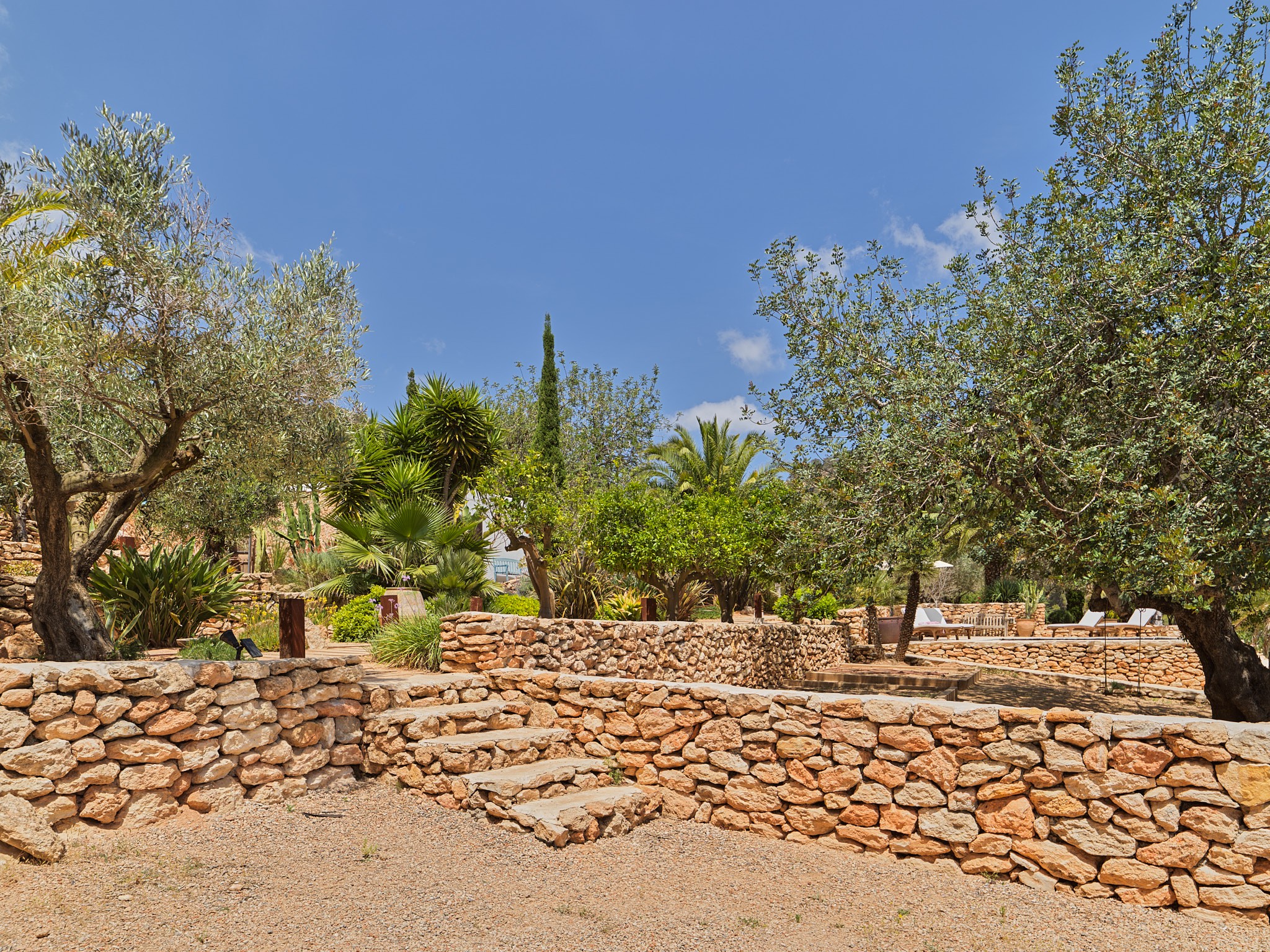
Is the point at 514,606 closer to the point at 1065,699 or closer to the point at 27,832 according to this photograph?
the point at 1065,699

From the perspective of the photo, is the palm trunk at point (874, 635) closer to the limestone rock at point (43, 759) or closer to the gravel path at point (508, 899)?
the gravel path at point (508, 899)

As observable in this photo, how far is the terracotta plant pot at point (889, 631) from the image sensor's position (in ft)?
61.8

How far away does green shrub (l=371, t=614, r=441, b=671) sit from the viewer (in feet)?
30.3

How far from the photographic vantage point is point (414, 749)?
6141 millimetres

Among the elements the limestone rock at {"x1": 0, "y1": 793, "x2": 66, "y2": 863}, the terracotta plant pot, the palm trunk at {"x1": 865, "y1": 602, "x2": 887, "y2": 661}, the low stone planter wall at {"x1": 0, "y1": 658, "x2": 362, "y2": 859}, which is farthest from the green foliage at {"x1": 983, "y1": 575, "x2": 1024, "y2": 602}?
the limestone rock at {"x1": 0, "y1": 793, "x2": 66, "y2": 863}

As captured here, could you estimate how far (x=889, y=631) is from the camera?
1892 centimetres

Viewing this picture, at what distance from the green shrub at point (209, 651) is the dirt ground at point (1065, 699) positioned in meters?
10.1

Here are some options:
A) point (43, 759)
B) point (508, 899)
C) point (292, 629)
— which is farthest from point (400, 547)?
point (508, 899)

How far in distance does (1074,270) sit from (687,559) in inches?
273

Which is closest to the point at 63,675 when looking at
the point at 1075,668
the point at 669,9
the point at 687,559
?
the point at 687,559

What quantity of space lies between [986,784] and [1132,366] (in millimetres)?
4073

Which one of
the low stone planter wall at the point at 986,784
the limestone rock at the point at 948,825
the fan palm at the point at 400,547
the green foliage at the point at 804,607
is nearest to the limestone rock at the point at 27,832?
the low stone planter wall at the point at 986,784

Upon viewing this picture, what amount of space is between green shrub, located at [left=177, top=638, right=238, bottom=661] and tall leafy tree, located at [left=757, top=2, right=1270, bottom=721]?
281 inches

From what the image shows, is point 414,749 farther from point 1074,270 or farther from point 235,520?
point 235,520
